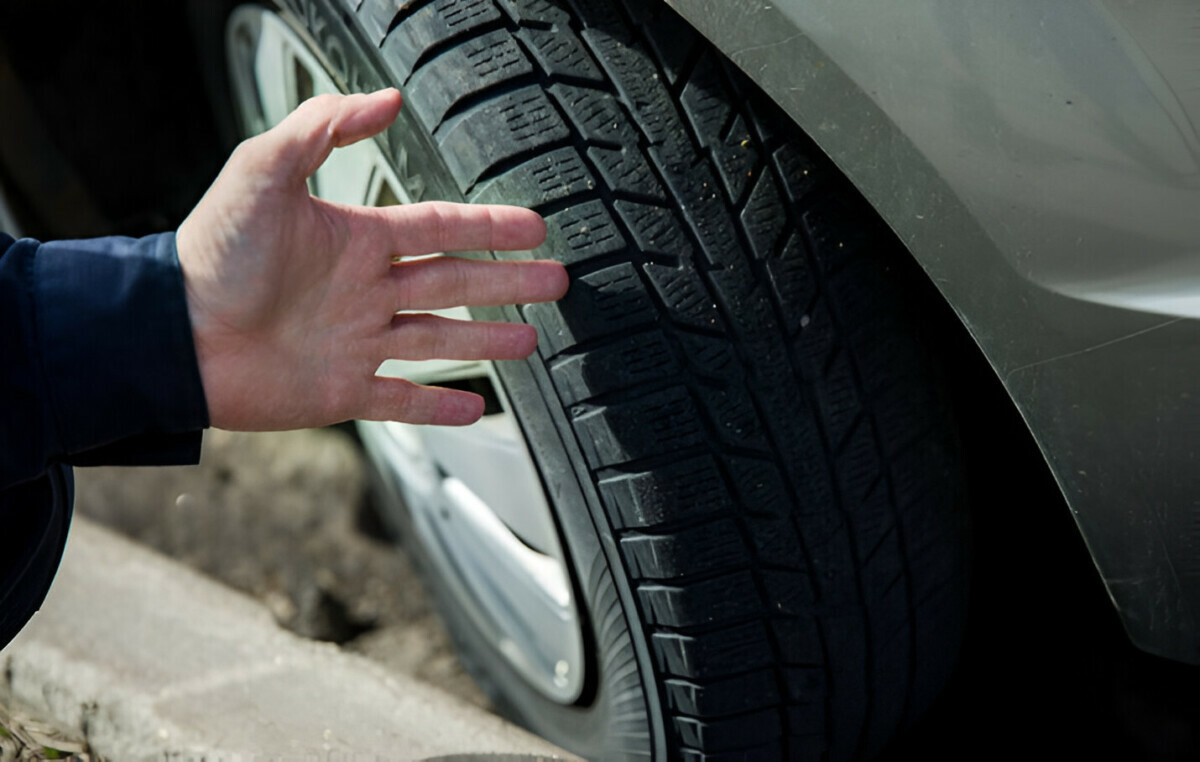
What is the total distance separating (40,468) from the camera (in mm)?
1029

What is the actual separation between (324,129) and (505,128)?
17 cm

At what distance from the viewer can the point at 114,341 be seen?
3.26 ft

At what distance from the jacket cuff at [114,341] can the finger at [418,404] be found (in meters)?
0.18

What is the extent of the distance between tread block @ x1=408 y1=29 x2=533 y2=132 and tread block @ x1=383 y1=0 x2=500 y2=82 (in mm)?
14

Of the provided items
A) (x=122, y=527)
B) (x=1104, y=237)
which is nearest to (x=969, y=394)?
(x=1104, y=237)

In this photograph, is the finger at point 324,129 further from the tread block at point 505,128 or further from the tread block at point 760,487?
the tread block at point 760,487

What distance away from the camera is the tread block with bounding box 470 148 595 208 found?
1.04 meters

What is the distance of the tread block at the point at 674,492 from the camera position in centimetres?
108

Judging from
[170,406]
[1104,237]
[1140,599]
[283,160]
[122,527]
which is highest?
[1104,237]

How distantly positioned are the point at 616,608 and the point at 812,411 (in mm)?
314

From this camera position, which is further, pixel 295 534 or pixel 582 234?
pixel 295 534

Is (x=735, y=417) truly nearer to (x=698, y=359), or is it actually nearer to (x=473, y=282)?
(x=698, y=359)

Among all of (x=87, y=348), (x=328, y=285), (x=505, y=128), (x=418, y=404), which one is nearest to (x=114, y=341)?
(x=87, y=348)

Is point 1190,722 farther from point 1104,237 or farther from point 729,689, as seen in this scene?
point 1104,237
